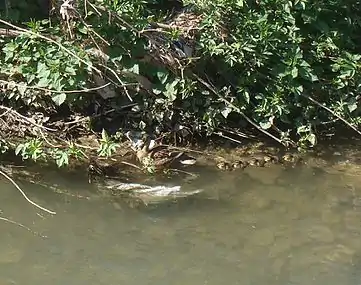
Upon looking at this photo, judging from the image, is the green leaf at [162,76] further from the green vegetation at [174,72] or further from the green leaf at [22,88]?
the green leaf at [22,88]

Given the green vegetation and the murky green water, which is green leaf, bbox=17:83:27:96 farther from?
the murky green water

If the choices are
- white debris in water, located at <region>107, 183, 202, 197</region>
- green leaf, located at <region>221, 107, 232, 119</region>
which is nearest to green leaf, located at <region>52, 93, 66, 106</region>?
white debris in water, located at <region>107, 183, 202, 197</region>

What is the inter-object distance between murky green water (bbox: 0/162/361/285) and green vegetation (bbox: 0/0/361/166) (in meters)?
0.37

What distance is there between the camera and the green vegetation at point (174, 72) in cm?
418

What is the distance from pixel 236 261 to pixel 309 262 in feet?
1.18

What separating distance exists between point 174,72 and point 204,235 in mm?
1147

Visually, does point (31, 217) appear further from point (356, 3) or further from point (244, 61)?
point (356, 3)

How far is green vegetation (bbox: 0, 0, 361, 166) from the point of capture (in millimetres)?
4176

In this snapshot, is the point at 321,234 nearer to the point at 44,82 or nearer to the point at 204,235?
the point at 204,235

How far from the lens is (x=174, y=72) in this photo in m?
4.37

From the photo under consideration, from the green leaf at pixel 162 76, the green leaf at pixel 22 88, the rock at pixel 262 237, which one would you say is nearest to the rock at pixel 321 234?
the rock at pixel 262 237

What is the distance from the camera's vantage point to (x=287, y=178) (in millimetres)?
4297

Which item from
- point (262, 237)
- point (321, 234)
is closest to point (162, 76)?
point (262, 237)

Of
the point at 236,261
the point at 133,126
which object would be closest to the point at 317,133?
the point at 133,126
